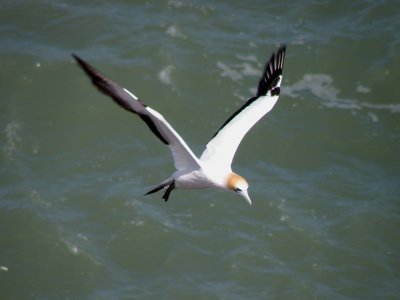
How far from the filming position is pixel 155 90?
18.5m

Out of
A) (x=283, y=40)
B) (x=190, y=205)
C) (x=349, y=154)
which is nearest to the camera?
(x=190, y=205)

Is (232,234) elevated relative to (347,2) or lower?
lower

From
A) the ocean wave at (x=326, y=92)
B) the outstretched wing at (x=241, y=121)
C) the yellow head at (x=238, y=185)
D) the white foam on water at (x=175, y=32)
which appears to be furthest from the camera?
the white foam on water at (x=175, y=32)

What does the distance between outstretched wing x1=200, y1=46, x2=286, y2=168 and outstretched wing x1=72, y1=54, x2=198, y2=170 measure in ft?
2.21

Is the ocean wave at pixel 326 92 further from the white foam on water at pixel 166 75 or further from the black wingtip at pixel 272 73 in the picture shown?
the black wingtip at pixel 272 73

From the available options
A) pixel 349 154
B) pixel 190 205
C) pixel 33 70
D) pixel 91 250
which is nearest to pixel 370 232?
pixel 349 154

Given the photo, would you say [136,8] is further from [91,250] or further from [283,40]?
[91,250]

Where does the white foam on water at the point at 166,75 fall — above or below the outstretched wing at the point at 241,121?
below

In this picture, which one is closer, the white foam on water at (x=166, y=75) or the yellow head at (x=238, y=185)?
the yellow head at (x=238, y=185)

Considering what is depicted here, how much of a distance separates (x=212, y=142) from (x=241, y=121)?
0.60 metres

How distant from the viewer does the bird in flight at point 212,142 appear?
10164mm

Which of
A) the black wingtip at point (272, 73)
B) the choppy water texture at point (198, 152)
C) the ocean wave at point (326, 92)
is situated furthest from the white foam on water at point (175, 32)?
the black wingtip at point (272, 73)

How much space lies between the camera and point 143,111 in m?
10.4

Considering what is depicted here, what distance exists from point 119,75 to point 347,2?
6.50m
